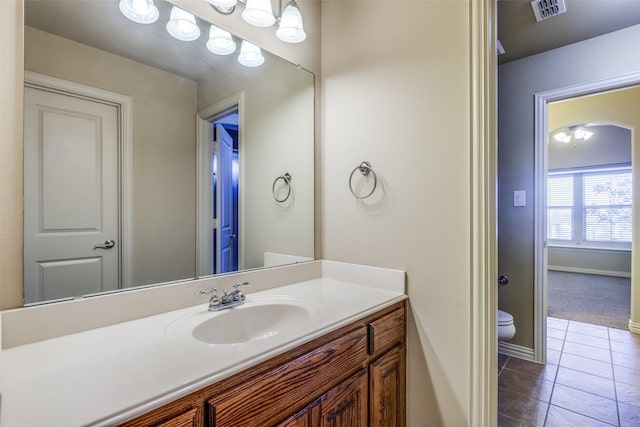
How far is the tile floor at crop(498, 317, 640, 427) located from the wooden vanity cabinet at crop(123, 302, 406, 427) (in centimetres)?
92

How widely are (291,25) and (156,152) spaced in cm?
81

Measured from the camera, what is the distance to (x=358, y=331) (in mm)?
1011

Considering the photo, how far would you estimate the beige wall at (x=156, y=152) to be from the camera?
0.96 meters

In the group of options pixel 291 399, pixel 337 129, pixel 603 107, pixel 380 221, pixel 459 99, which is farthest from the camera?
pixel 603 107

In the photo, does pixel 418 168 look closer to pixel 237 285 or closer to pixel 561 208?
pixel 237 285

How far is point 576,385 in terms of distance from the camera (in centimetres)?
185

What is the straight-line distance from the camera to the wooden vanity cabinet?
629 millimetres

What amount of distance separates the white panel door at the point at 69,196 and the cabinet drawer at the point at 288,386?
1.88 ft

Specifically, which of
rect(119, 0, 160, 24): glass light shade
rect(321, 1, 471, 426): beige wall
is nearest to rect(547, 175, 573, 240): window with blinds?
rect(321, 1, 471, 426): beige wall

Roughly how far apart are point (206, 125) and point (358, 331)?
1.00 meters

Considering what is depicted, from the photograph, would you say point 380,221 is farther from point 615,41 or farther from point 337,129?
point 615,41

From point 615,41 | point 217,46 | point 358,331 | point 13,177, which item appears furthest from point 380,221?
point 615,41

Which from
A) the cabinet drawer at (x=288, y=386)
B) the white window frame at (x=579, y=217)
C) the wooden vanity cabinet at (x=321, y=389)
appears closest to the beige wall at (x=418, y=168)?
the wooden vanity cabinet at (x=321, y=389)

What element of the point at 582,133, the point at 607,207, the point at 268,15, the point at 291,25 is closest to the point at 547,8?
the point at 291,25
